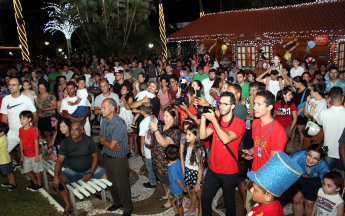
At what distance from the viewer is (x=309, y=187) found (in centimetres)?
370

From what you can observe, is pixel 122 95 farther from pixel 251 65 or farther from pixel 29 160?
pixel 251 65

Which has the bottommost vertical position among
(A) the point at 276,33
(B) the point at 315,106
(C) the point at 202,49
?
(B) the point at 315,106

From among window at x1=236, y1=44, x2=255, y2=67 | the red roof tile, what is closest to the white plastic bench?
the red roof tile

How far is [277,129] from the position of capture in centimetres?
332

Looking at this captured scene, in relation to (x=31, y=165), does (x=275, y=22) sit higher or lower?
higher

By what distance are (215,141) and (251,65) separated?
49.9ft

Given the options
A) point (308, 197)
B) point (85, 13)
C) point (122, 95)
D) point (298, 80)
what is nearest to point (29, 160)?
point (122, 95)

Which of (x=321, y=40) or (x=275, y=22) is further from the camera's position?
(x=275, y=22)

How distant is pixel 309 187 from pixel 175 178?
1.93 m

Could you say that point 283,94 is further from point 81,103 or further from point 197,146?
point 81,103

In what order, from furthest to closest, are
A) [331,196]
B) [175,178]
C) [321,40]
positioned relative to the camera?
[321,40] → [175,178] → [331,196]

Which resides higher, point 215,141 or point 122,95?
point 122,95

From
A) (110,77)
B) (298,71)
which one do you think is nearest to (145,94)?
(110,77)

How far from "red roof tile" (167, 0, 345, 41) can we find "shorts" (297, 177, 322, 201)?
11.7 meters
